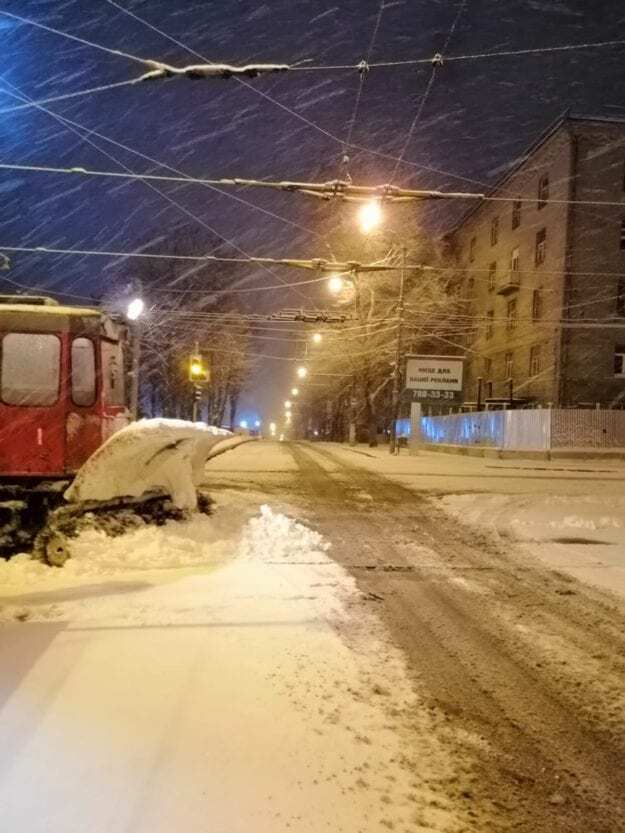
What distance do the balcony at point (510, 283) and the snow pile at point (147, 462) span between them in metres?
35.1

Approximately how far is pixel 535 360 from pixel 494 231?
11.1 metres

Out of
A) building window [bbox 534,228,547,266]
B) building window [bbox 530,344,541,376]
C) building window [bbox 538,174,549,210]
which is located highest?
building window [bbox 538,174,549,210]

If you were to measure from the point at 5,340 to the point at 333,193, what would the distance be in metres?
5.70

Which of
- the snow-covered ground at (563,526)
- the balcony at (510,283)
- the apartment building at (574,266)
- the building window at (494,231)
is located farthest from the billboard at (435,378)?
the snow-covered ground at (563,526)

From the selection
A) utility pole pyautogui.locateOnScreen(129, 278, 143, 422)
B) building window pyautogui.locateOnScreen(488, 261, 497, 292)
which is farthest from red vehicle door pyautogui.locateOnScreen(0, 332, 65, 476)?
building window pyautogui.locateOnScreen(488, 261, 497, 292)

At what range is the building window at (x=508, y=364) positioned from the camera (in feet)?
149

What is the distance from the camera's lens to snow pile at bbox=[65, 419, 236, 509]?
29.8 ft

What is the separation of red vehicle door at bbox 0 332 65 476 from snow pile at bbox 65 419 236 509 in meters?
0.69

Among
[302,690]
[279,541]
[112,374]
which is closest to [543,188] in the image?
[279,541]

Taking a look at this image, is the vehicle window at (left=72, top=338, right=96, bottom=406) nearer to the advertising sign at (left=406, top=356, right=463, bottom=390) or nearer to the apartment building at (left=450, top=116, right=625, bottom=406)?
the advertising sign at (left=406, top=356, right=463, bottom=390)

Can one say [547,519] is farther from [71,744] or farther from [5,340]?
[71,744]

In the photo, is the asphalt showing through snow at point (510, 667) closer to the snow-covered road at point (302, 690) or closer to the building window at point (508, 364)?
the snow-covered road at point (302, 690)

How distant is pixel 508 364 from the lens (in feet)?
151

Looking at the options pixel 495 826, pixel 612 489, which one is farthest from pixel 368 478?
pixel 495 826
